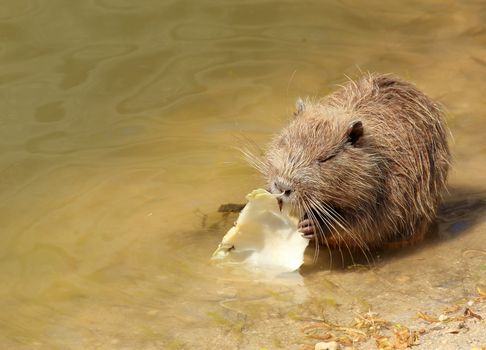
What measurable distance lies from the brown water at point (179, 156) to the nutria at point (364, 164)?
0.77 ft

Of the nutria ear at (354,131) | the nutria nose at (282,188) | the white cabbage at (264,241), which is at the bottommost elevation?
the white cabbage at (264,241)

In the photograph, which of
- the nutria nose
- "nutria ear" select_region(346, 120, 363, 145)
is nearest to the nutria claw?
the nutria nose

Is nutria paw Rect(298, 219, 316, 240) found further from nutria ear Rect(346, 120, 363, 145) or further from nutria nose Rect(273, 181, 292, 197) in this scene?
nutria ear Rect(346, 120, 363, 145)

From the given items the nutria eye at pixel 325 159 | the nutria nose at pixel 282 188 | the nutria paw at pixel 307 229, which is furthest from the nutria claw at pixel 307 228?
the nutria eye at pixel 325 159

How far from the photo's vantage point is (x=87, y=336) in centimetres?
495

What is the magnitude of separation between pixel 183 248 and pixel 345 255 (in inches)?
37.1

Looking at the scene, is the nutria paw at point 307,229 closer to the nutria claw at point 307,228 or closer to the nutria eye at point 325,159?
the nutria claw at point 307,228

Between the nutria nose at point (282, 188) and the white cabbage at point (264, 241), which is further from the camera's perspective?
the white cabbage at point (264, 241)

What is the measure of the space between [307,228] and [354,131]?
1.97 feet

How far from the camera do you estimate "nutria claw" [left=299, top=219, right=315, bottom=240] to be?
5.48 metres

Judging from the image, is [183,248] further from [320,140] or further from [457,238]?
[457,238]

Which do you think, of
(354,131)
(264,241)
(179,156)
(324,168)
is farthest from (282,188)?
(179,156)

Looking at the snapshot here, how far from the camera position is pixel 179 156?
23.1 ft

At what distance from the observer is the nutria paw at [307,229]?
548cm
